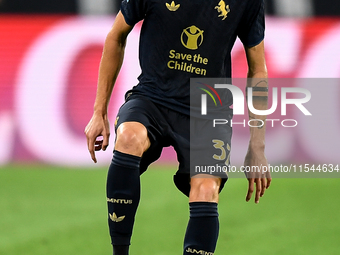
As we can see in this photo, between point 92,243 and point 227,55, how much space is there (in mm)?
1668

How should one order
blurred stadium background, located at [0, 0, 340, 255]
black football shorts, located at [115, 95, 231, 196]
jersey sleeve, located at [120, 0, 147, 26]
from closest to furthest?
black football shorts, located at [115, 95, 231, 196], jersey sleeve, located at [120, 0, 147, 26], blurred stadium background, located at [0, 0, 340, 255]

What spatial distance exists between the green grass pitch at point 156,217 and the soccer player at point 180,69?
3.67 feet

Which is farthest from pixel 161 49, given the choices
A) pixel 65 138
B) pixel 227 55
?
pixel 65 138

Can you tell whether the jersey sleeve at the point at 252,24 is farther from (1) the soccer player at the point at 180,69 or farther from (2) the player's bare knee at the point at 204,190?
(2) the player's bare knee at the point at 204,190

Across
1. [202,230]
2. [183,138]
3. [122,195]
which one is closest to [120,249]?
[122,195]

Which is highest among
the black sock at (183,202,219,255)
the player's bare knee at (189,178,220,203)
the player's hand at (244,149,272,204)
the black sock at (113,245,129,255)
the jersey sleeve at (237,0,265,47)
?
the jersey sleeve at (237,0,265,47)

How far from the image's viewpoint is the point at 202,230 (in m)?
2.25

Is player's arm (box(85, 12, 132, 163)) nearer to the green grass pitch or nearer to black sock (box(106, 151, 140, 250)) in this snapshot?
black sock (box(106, 151, 140, 250))

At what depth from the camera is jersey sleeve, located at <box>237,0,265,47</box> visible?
2525 millimetres

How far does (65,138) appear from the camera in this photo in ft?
21.7

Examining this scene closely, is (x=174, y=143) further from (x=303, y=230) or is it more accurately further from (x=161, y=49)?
(x=303, y=230)

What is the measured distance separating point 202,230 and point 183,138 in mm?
440

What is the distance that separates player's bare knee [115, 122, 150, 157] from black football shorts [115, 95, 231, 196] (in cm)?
5

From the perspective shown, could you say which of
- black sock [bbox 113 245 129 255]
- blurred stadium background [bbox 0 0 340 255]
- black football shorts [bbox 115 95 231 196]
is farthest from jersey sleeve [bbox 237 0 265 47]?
blurred stadium background [bbox 0 0 340 255]
